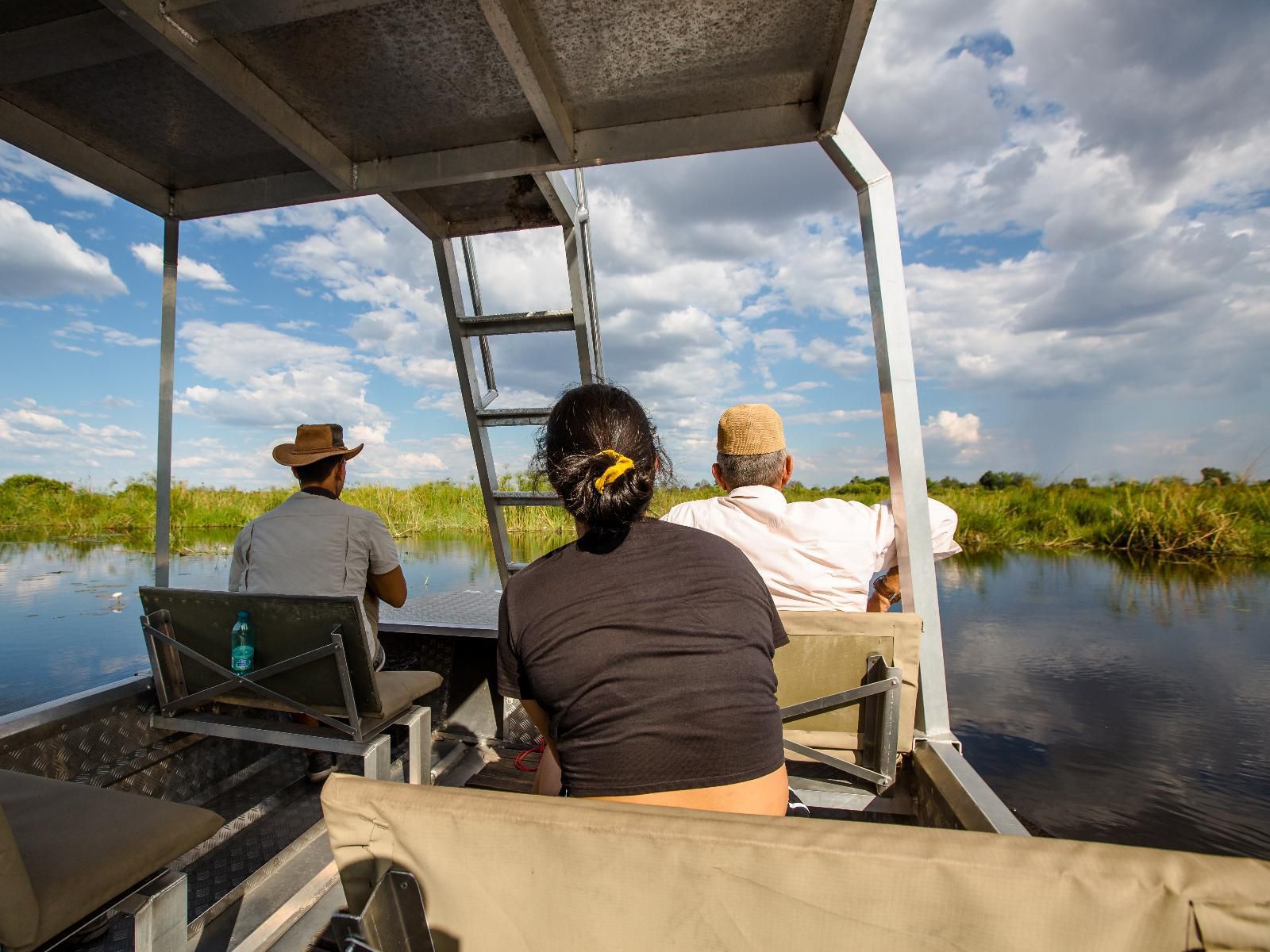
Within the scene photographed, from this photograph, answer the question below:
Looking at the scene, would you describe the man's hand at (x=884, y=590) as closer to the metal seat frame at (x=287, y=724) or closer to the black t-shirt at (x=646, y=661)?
the black t-shirt at (x=646, y=661)

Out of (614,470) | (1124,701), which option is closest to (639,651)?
(614,470)

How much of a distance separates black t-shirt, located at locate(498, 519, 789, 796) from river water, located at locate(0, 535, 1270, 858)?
5.99ft

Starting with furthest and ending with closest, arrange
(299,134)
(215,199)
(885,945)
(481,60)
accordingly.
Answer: (215,199) < (299,134) < (481,60) < (885,945)

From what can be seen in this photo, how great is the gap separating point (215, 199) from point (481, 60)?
56.5 inches

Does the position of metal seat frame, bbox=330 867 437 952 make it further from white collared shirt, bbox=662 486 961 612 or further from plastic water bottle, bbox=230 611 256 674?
plastic water bottle, bbox=230 611 256 674

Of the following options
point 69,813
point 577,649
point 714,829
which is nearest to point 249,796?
point 69,813

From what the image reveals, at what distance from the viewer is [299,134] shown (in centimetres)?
215

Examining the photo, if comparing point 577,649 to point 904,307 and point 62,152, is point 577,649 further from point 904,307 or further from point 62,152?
point 62,152

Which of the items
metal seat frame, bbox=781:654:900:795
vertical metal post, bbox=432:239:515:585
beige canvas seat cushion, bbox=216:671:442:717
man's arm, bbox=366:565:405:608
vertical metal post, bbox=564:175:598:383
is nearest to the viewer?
metal seat frame, bbox=781:654:900:795

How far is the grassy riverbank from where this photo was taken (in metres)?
12.9

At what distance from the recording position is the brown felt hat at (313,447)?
2.45m

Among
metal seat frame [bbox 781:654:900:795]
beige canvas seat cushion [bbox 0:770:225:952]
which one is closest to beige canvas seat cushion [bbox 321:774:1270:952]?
beige canvas seat cushion [bbox 0:770:225:952]

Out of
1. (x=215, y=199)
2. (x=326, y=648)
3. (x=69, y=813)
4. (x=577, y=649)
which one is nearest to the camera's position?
(x=577, y=649)

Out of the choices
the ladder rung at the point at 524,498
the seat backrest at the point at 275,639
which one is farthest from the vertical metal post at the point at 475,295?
the seat backrest at the point at 275,639
